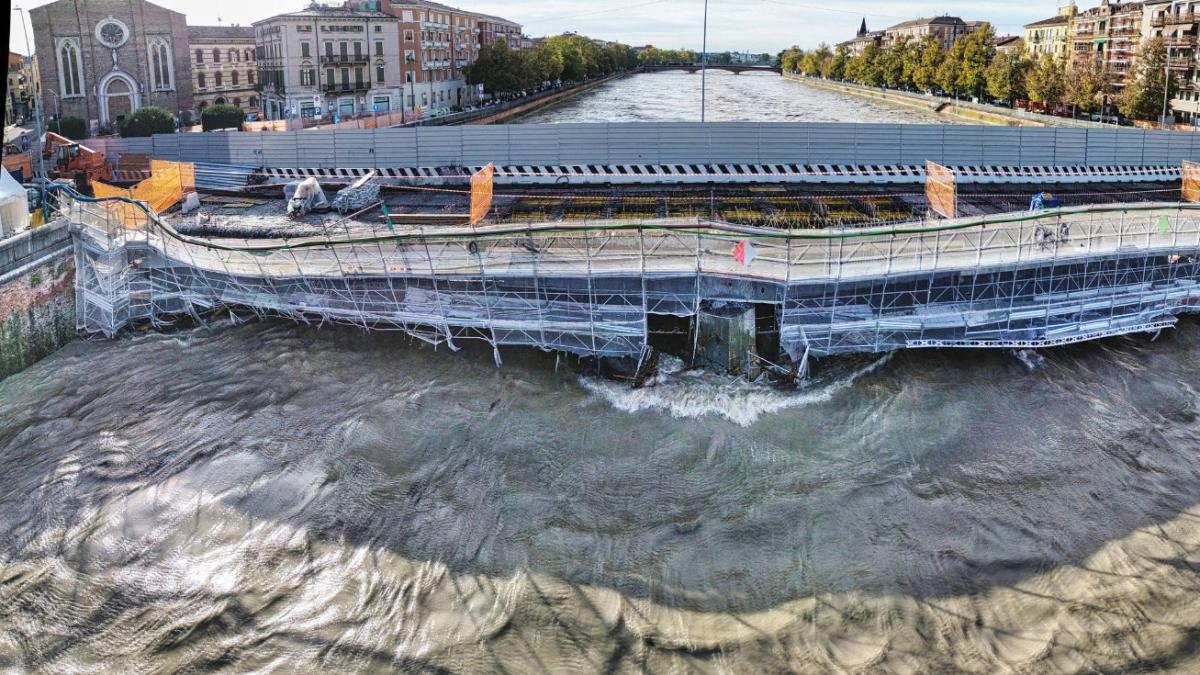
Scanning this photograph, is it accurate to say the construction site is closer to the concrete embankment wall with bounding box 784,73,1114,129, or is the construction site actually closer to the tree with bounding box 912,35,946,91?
the concrete embankment wall with bounding box 784,73,1114,129

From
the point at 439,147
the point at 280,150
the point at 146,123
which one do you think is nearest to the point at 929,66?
the point at 439,147

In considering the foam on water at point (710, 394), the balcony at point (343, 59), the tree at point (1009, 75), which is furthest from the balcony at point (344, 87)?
the tree at point (1009, 75)

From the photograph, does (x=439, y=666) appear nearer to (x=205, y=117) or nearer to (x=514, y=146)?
(x=514, y=146)

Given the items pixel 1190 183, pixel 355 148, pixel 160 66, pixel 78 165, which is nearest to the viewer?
pixel 1190 183

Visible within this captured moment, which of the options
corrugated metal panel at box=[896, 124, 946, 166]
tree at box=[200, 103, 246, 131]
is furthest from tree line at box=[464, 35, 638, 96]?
corrugated metal panel at box=[896, 124, 946, 166]

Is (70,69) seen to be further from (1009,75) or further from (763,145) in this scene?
(1009,75)

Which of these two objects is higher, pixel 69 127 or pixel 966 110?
pixel 966 110

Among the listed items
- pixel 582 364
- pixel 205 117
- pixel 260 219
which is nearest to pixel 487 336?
pixel 582 364
